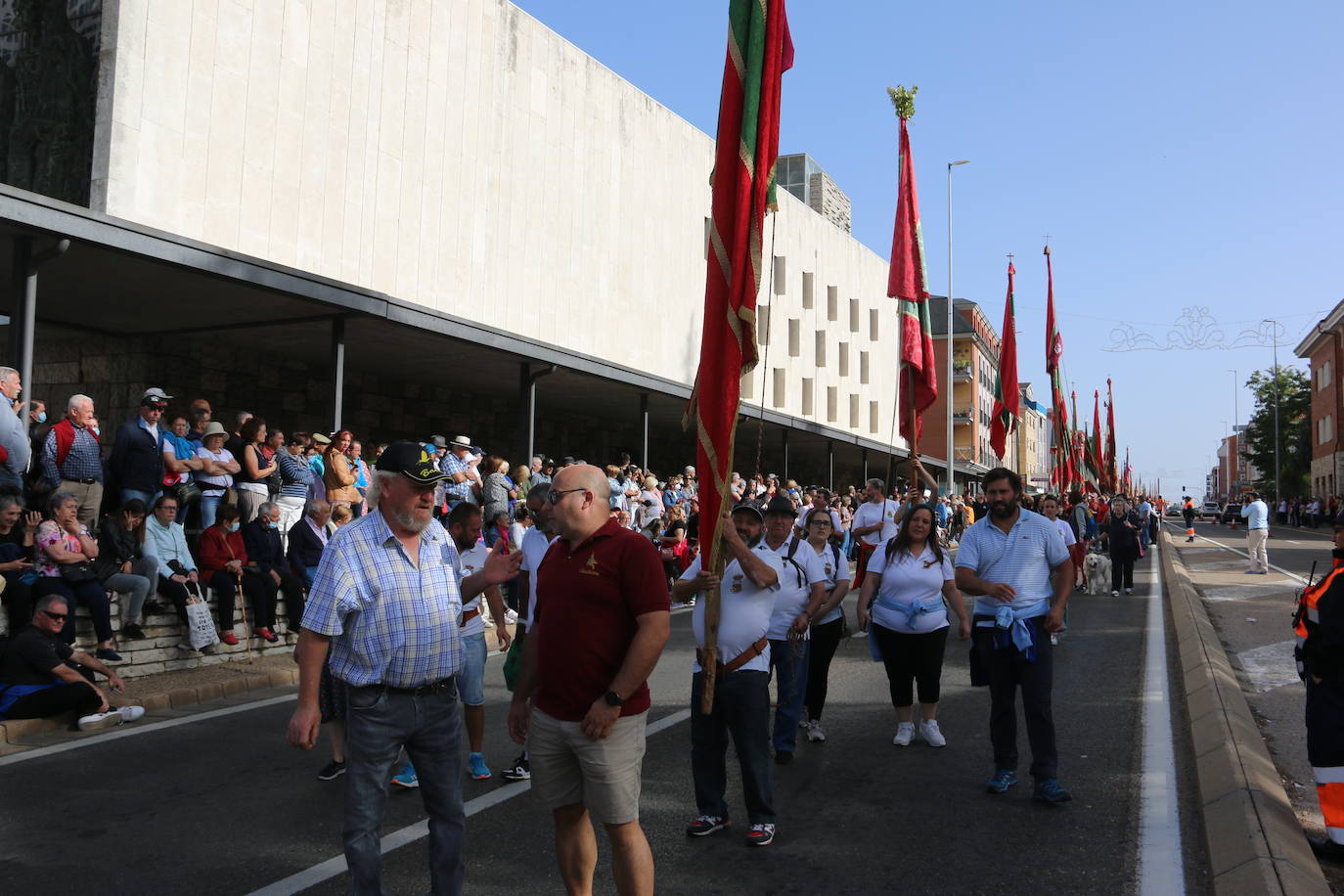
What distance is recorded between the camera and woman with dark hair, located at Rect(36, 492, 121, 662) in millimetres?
8586

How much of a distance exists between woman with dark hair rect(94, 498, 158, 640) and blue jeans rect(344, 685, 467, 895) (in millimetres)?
6482

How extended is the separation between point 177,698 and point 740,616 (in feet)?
18.9

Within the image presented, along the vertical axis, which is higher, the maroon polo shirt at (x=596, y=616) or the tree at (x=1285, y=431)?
the tree at (x=1285, y=431)

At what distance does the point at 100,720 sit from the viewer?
766 cm

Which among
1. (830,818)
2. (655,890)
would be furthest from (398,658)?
(830,818)

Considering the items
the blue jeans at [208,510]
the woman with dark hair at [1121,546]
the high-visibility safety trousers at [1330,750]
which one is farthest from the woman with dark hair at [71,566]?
the woman with dark hair at [1121,546]

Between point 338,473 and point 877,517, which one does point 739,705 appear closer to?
point 877,517

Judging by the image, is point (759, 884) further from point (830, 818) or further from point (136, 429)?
point (136, 429)

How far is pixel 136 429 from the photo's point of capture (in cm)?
1017

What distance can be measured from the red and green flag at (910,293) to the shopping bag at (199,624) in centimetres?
684

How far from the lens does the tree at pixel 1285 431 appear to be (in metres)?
70.0

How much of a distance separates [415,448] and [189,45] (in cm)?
1233

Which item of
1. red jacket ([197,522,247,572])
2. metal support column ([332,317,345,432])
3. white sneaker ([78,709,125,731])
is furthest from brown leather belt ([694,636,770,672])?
metal support column ([332,317,345,432])

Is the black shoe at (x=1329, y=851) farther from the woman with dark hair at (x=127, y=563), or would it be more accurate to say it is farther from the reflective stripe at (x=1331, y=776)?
the woman with dark hair at (x=127, y=563)
